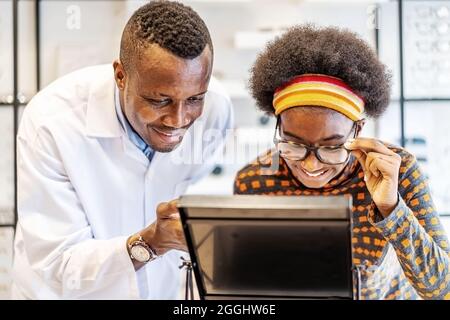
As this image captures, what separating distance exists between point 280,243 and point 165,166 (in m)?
0.28

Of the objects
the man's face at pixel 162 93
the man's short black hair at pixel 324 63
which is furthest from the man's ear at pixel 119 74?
the man's short black hair at pixel 324 63

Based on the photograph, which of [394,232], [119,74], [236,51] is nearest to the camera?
[394,232]

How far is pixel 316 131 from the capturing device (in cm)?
73

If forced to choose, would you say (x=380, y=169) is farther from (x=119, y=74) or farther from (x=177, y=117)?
(x=119, y=74)

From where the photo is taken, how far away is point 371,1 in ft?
3.10

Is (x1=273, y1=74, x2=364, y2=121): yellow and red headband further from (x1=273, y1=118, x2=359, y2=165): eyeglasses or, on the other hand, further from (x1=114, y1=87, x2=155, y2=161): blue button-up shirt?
(x1=114, y1=87, x2=155, y2=161): blue button-up shirt

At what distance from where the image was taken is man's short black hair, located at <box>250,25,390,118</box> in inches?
29.0

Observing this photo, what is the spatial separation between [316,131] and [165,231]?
239 millimetres

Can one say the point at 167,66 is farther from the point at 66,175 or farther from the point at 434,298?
the point at 434,298

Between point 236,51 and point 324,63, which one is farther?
point 236,51

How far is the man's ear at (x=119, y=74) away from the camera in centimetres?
79

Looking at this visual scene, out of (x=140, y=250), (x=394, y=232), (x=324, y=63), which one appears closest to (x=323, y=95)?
(x=324, y=63)

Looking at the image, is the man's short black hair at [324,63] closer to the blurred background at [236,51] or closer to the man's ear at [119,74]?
the blurred background at [236,51]
